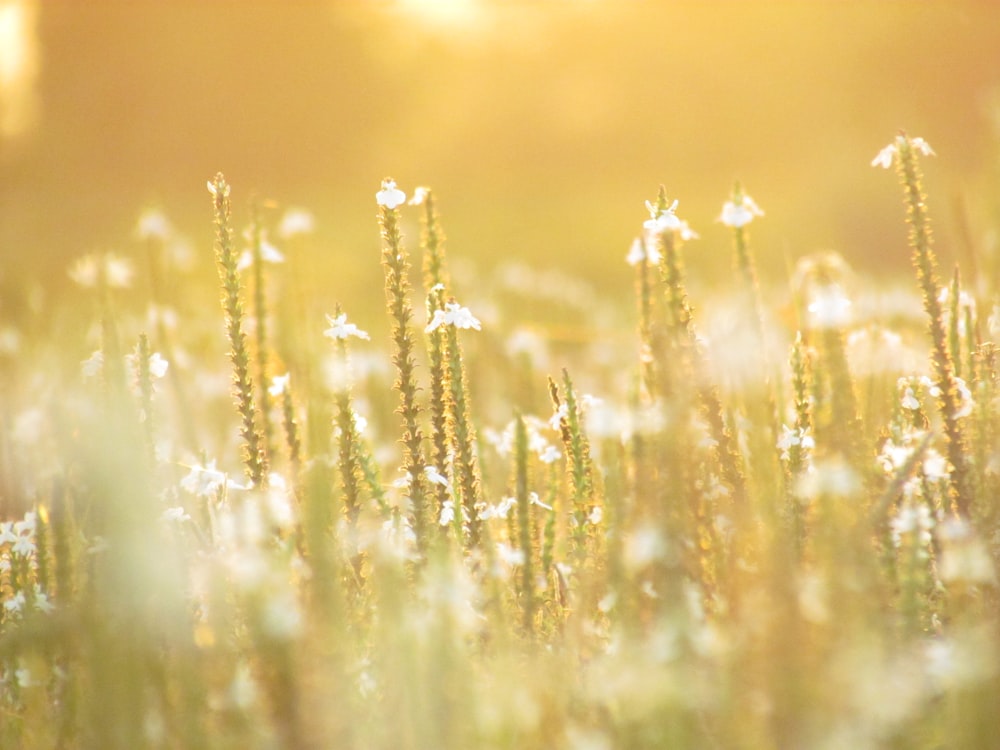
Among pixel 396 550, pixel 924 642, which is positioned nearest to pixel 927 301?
pixel 924 642

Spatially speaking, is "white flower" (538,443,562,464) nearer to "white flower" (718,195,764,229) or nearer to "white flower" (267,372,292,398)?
"white flower" (267,372,292,398)

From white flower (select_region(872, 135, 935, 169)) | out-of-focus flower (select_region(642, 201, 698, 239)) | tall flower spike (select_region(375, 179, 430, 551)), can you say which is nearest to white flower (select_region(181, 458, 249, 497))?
tall flower spike (select_region(375, 179, 430, 551))

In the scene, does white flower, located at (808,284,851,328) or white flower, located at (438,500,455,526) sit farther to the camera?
white flower, located at (438,500,455,526)

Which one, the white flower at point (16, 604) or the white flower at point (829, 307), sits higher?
the white flower at point (829, 307)

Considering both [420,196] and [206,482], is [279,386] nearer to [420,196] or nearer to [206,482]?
[206,482]

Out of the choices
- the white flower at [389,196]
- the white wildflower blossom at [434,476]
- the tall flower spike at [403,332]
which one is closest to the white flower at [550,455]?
the white wildflower blossom at [434,476]

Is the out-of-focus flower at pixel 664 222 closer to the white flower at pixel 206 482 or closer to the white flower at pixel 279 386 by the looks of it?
the white flower at pixel 279 386
